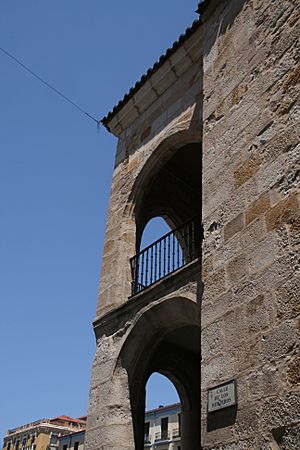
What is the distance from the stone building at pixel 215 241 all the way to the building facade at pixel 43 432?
4175 centimetres

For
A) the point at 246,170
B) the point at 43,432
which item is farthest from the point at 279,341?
the point at 43,432

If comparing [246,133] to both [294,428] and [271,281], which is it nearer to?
[271,281]

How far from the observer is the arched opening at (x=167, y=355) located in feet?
19.2

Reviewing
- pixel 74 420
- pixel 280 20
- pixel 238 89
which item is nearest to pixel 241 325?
pixel 238 89

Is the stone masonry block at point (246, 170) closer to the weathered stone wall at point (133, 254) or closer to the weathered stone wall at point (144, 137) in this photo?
the weathered stone wall at point (133, 254)

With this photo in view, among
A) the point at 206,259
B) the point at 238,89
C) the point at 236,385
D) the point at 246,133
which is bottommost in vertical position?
the point at 236,385

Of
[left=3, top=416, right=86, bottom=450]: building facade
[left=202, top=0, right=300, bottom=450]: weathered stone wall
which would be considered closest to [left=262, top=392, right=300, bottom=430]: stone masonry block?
[left=202, top=0, right=300, bottom=450]: weathered stone wall

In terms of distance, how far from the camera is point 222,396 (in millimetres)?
3686

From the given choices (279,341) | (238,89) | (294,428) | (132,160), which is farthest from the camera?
(132,160)

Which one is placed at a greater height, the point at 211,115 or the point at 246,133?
the point at 211,115

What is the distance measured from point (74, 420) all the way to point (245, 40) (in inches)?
1957

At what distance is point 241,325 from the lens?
3.79m

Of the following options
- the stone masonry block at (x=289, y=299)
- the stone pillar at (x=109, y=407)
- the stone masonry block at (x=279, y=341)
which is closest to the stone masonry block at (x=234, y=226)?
the stone masonry block at (x=289, y=299)

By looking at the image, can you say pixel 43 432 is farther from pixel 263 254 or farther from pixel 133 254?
pixel 263 254
